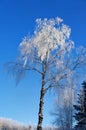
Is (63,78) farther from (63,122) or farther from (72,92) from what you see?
(63,122)

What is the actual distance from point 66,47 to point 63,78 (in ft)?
9.77

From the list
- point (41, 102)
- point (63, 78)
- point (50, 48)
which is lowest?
point (41, 102)

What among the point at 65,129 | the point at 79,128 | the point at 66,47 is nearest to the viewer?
the point at 66,47

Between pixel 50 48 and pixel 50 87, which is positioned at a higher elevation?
pixel 50 48

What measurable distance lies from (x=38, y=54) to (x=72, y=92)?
419 centimetres

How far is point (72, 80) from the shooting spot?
33312 millimetres

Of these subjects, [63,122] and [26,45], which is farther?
[63,122]

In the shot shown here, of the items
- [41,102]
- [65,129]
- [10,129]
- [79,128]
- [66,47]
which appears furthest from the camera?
[10,129]

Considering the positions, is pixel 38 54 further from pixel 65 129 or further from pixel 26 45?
pixel 65 129

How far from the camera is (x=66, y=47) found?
115ft

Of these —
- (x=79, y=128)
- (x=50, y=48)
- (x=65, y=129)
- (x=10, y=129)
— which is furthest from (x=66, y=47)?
(x=10, y=129)

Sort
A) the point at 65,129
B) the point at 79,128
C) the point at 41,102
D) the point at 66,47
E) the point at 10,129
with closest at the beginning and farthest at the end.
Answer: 1. the point at 41,102
2. the point at 66,47
3. the point at 79,128
4. the point at 65,129
5. the point at 10,129

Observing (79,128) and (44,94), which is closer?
(44,94)

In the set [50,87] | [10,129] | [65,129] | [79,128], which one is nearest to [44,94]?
[50,87]
